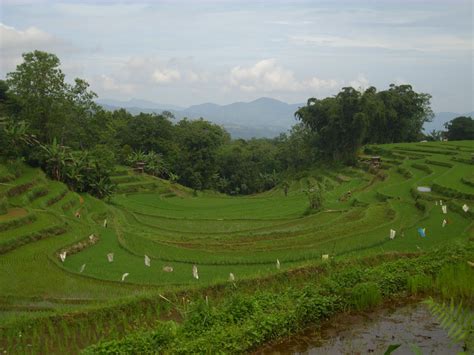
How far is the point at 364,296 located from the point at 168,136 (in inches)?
1849

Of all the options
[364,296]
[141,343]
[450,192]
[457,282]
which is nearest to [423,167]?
[450,192]

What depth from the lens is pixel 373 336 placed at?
Result: 7922 mm

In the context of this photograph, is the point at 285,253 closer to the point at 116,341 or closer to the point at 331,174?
the point at 116,341

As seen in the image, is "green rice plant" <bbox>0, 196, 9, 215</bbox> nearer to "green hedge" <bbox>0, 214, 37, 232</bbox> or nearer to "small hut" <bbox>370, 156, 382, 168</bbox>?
"green hedge" <bbox>0, 214, 37, 232</bbox>

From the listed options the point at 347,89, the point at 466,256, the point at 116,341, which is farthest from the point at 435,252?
the point at 347,89

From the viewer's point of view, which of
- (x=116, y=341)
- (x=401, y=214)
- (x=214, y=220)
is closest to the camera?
(x=116, y=341)

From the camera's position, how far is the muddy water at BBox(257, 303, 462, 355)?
739cm

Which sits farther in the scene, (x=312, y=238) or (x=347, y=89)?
(x=347, y=89)

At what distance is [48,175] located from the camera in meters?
28.8

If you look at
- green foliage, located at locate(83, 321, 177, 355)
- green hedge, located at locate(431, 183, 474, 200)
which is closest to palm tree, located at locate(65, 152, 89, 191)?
green hedge, located at locate(431, 183, 474, 200)

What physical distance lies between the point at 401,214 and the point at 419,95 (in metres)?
36.6

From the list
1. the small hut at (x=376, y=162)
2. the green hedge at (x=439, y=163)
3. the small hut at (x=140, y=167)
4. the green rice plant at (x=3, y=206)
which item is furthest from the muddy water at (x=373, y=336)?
the small hut at (x=140, y=167)

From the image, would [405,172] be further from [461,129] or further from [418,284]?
[461,129]

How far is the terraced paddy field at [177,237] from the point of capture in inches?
479
